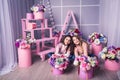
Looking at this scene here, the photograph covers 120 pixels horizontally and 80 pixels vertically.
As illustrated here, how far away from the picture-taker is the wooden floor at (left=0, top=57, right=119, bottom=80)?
2318 millimetres

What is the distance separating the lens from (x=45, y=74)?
2463mm

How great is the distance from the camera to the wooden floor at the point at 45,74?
2.32 metres

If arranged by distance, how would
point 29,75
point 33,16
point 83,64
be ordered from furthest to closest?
point 33,16 → point 29,75 → point 83,64

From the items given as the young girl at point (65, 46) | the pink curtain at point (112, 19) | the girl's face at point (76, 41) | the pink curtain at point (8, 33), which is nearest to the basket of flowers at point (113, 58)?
the pink curtain at point (112, 19)

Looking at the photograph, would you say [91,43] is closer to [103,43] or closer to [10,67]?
[103,43]

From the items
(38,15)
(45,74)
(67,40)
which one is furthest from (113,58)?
(38,15)

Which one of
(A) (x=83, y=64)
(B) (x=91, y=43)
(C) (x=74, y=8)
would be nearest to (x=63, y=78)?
(A) (x=83, y=64)

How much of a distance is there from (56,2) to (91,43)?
4.98ft

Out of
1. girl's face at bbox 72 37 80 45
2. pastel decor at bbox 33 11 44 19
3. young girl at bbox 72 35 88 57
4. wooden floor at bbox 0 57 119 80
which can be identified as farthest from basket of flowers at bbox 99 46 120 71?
pastel decor at bbox 33 11 44 19

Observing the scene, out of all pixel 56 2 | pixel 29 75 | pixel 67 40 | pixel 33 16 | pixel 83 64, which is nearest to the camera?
pixel 83 64

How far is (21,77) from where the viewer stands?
7.71ft

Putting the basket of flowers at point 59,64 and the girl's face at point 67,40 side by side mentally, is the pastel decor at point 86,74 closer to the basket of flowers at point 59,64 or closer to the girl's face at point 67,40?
the basket of flowers at point 59,64

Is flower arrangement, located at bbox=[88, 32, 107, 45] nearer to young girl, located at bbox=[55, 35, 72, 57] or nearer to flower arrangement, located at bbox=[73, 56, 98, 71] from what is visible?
young girl, located at bbox=[55, 35, 72, 57]

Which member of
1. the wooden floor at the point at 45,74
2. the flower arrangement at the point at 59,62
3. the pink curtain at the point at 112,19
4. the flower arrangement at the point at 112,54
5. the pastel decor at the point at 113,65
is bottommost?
the wooden floor at the point at 45,74
